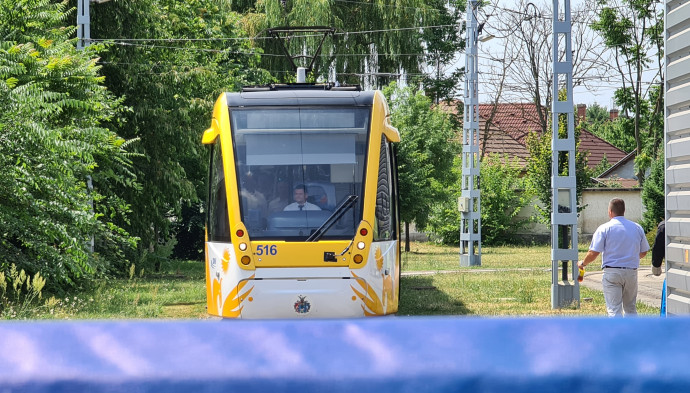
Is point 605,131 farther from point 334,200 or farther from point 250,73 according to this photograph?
point 334,200

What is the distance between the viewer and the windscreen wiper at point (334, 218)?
11.6 metres

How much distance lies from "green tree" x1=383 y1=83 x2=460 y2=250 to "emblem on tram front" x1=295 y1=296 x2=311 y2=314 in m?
30.8

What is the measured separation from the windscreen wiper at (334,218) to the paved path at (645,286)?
704 cm

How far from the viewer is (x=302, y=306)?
36.6 ft

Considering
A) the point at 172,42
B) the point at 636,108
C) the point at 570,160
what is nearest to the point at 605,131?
the point at 636,108

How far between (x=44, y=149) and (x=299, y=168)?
4620mm

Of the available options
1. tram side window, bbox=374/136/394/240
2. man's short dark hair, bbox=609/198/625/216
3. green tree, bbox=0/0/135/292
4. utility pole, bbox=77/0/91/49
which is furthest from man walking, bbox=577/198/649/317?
utility pole, bbox=77/0/91/49

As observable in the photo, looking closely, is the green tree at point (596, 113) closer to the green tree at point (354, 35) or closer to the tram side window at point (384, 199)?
the green tree at point (354, 35)

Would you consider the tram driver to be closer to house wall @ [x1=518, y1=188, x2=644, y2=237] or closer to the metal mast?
the metal mast

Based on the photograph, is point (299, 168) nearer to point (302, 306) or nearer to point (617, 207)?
point (302, 306)

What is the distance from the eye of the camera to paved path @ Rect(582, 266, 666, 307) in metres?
17.8

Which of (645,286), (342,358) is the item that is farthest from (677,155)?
(645,286)

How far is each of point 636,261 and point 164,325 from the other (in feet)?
34.1

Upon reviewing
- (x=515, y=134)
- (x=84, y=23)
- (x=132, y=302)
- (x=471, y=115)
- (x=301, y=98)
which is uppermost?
(x=84, y=23)
